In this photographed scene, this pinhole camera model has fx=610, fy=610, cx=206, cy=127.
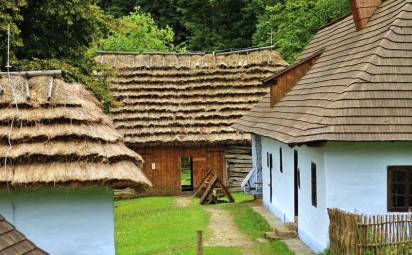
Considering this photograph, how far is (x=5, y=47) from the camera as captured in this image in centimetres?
1703

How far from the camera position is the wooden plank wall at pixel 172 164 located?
27.8 m

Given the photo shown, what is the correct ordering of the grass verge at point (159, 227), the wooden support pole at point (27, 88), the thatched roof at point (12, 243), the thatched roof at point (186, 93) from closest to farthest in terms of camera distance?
the thatched roof at point (12, 243)
the wooden support pole at point (27, 88)
the grass verge at point (159, 227)
the thatched roof at point (186, 93)

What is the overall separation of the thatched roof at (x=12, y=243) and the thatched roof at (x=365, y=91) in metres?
7.07

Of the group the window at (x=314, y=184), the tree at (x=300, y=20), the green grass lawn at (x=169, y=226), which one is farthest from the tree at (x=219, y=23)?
the window at (x=314, y=184)

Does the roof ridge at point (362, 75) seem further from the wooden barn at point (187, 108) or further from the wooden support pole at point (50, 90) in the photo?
the wooden barn at point (187, 108)

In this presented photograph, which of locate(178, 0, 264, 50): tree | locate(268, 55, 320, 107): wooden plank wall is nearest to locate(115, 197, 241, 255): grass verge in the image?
locate(268, 55, 320, 107): wooden plank wall

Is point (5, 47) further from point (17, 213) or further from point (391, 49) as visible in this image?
point (391, 49)

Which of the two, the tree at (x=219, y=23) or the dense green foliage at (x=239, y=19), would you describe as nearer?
the dense green foliage at (x=239, y=19)

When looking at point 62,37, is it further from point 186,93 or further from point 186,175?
point 186,175

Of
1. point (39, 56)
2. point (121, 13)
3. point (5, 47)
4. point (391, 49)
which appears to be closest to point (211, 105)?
point (39, 56)

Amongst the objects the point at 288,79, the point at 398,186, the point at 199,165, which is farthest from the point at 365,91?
the point at 199,165

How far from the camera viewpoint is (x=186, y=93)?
95.9 feet

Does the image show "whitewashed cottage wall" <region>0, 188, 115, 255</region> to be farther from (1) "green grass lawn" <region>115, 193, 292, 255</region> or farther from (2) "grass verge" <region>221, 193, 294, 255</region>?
(2) "grass verge" <region>221, 193, 294, 255</region>

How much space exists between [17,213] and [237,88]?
67.1 feet
